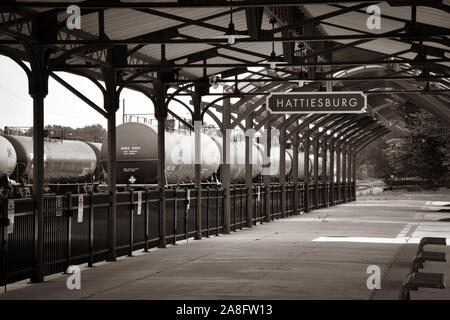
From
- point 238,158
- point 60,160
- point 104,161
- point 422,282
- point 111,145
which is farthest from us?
point 238,158

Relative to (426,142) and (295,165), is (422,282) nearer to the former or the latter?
(295,165)

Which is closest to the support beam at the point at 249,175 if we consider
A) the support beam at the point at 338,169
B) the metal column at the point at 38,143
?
the metal column at the point at 38,143

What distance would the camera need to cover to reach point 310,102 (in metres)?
20.6

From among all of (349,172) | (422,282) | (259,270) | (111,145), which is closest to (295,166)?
(111,145)

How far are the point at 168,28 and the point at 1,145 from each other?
7950 mm

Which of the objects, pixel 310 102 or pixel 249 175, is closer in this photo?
pixel 310 102

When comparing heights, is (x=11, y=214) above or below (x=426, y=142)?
below

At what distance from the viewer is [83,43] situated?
668 inches

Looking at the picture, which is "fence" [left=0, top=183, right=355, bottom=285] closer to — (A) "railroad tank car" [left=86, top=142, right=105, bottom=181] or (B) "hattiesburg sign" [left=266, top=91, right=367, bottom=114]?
(B) "hattiesburg sign" [left=266, top=91, right=367, bottom=114]

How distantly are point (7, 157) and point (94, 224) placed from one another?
329 inches

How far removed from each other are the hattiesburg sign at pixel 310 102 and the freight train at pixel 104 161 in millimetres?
7729

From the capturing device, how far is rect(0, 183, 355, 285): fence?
589 inches
